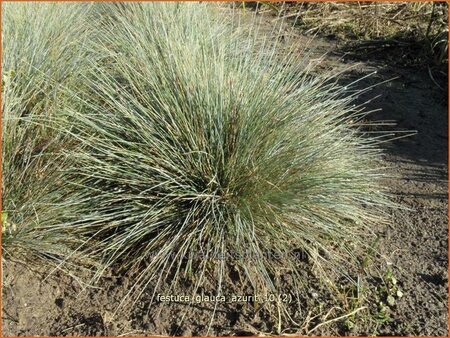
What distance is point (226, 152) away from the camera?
2.95m

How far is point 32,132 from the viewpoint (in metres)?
3.15

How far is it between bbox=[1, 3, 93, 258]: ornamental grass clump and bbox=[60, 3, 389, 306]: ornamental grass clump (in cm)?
14

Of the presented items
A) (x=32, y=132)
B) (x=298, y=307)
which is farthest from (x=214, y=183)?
(x=32, y=132)

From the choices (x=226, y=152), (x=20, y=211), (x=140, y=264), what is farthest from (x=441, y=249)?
(x=20, y=211)

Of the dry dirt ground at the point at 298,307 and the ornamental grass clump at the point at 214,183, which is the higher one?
the ornamental grass clump at the point at 214,183

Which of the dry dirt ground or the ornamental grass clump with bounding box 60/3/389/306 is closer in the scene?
the dry dirt ground

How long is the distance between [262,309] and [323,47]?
3.74m

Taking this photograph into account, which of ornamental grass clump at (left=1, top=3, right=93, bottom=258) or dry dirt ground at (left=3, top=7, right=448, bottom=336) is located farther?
ornamental grass clump at (left=1, top=3, right=93, bottom=258)

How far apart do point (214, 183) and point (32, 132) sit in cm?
105

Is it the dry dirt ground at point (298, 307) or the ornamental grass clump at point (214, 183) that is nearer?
the dry dirt ground at point (298, 307)

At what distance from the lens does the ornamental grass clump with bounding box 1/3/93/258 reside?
2818 millimetres

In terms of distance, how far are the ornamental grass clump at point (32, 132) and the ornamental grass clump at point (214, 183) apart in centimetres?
14

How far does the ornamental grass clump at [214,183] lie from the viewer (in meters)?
2.79

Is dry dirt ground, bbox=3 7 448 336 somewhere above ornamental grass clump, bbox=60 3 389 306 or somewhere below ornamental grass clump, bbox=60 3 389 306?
below
